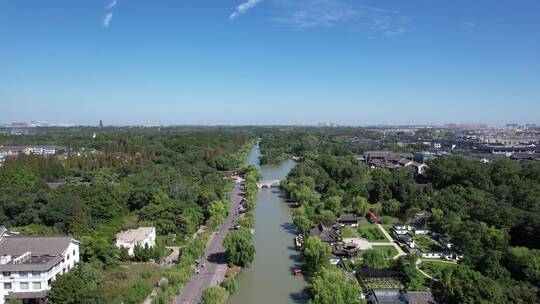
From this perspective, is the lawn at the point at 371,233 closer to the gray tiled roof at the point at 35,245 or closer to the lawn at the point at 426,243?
the lawn at the point at 426,243

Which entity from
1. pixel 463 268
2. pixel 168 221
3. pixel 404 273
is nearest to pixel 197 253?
pixel 168 221

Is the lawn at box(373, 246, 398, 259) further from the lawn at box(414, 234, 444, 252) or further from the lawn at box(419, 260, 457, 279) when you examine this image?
the lawn at box(414, 234, 444, 252)

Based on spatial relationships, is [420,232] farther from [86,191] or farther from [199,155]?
[199,155]

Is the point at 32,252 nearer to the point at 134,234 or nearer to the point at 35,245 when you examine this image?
the point at 35,245

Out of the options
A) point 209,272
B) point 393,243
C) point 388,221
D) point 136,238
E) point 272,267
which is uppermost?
point 136,238

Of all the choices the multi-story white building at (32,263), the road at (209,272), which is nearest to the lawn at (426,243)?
the road at (209,272)

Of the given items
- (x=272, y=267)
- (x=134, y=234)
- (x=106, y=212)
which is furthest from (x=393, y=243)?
(x=106, y=212)

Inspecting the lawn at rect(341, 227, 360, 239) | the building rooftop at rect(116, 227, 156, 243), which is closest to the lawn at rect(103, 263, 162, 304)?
the building rooftop at rect(116, 227, 156, 243)
